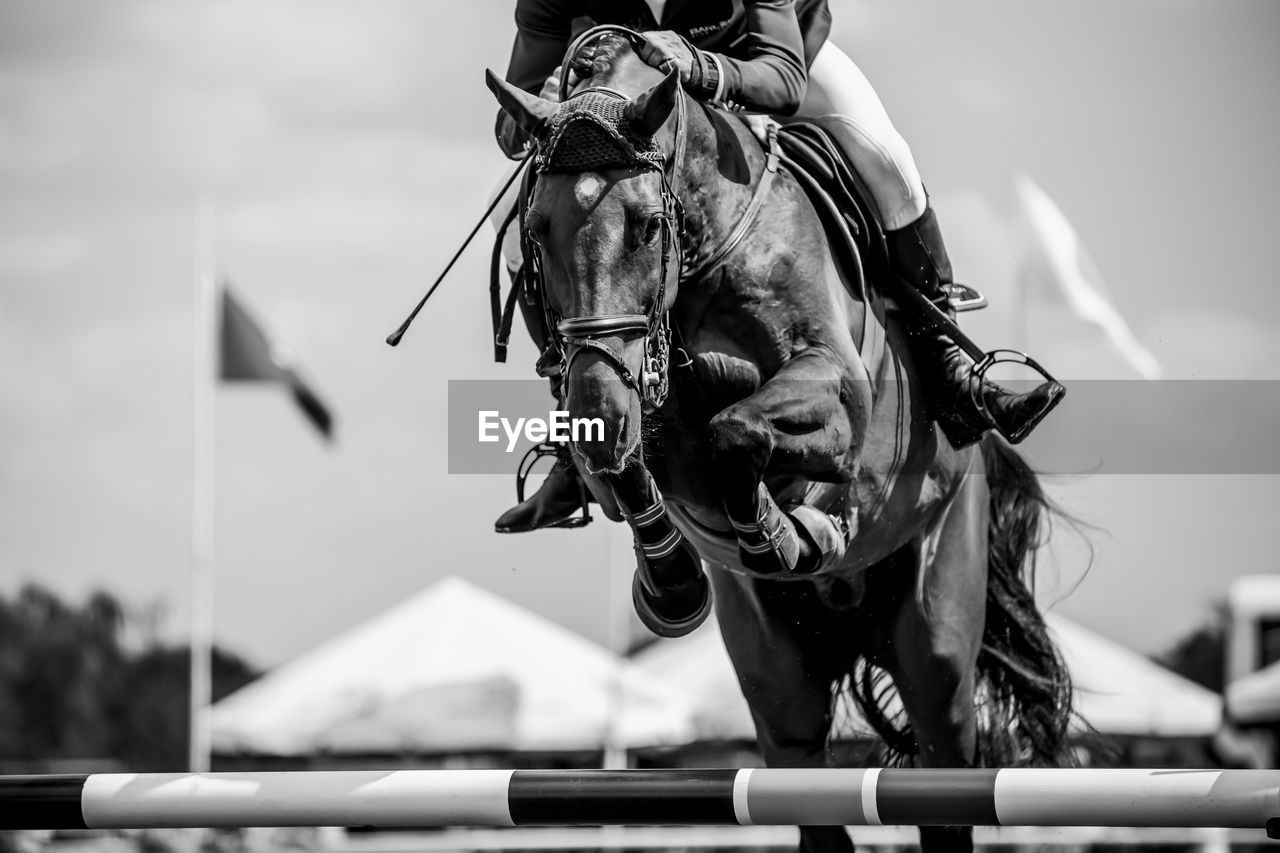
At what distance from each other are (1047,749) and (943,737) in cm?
43

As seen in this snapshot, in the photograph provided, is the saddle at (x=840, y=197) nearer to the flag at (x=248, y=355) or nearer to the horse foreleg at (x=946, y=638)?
the horse foreleg at (x=946, y=638)

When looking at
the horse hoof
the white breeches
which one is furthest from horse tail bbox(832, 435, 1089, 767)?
the horse hoof

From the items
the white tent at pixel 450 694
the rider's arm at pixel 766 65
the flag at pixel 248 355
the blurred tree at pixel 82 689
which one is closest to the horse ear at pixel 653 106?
the rider's arm at pixel 766 65

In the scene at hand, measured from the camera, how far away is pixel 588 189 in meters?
2.94

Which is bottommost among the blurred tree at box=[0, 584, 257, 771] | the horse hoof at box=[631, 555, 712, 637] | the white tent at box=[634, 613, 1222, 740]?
the blurred tree at box=[0, 584, 257, 771]

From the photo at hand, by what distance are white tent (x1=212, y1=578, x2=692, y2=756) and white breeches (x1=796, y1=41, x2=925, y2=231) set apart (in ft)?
18.0

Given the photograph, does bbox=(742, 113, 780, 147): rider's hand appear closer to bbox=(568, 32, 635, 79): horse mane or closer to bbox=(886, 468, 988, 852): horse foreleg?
bbox=(568, 32, 635, 79): horse mane

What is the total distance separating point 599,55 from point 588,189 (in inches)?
15.3

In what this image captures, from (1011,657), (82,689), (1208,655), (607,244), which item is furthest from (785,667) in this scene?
(82,689)

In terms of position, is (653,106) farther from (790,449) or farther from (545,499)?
(545,499)

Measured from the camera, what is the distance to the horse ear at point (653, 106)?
9.64 ft

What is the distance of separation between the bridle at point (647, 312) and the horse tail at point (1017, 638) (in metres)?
1.47

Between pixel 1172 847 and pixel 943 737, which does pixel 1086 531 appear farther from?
pixel 1172 847

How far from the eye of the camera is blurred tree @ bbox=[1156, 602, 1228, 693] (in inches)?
400
